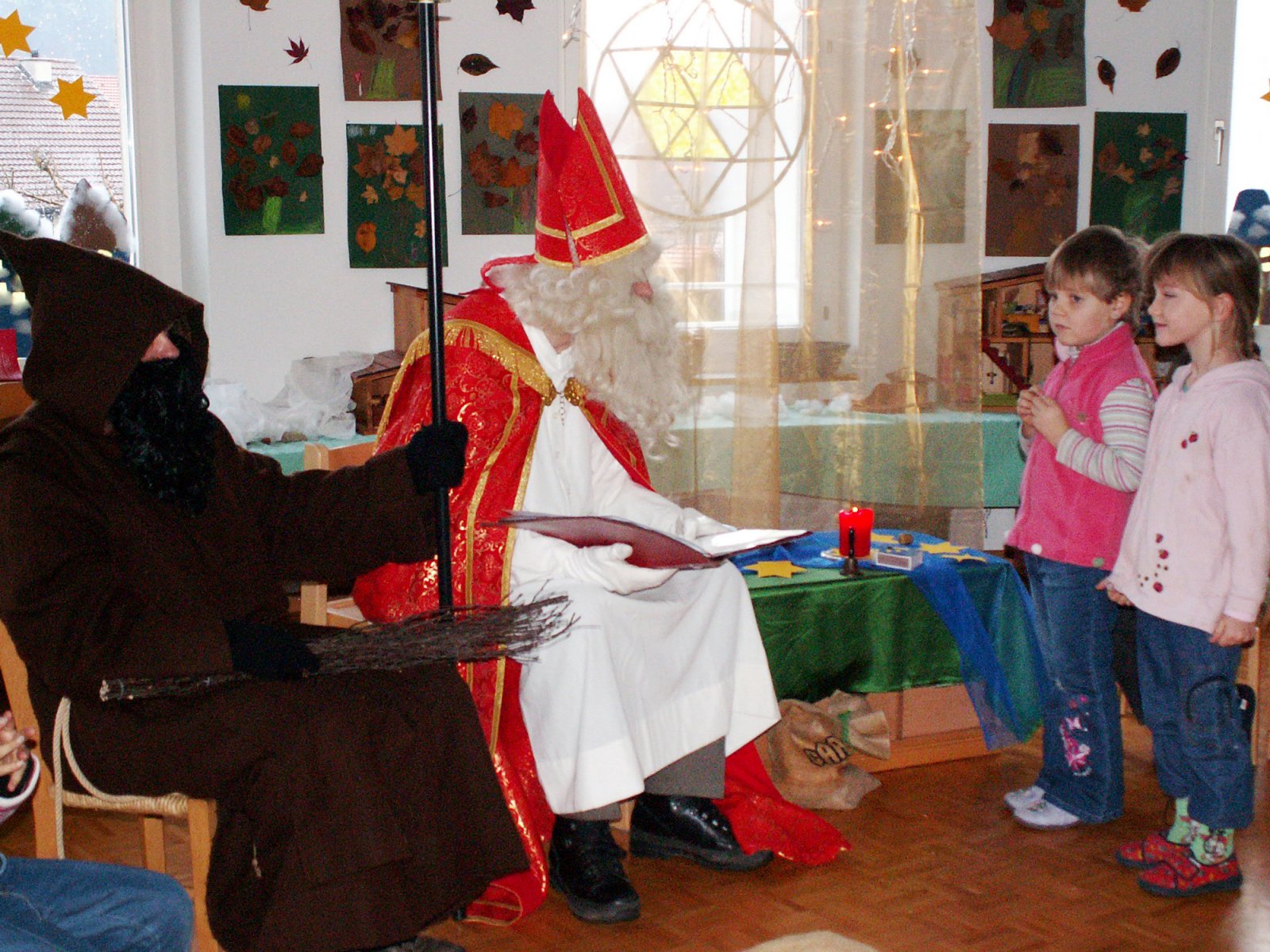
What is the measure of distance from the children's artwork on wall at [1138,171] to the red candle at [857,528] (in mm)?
2715

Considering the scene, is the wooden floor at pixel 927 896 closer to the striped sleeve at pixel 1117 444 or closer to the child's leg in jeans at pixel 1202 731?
the child's leg in jeans at pixel 1202 731

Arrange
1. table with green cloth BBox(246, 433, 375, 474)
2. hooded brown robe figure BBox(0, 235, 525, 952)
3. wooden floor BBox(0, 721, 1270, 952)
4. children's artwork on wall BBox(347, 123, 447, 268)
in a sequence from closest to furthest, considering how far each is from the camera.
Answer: hooded brown robe figure BBox(0, 235, 525, 952) → wooden floor BBox(0, 721, 1270, 952) → table with green cloth BBox(246, 433, 375, 474) → children's artwork on wall BBox(347, 123, 447, 268)

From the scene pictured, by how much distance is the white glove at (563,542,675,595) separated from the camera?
2.66 m

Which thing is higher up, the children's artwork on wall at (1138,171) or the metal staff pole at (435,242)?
the children's artwork on wall at (1138,171)

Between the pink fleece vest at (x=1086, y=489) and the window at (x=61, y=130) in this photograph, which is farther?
the window at (x=61, y=130)

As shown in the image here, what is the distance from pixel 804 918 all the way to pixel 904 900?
24 centimetres

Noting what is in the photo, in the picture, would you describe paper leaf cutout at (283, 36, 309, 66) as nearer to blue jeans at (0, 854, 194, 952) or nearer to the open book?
the open book

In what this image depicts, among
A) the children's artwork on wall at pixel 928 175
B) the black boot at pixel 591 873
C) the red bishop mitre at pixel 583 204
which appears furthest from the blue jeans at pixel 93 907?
the children's artwork on wall at pixel 928 175

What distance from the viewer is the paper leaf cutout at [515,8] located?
478 centimetres

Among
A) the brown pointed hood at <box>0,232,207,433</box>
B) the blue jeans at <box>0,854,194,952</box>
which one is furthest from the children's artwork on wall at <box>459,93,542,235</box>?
the blue jeans at <box>0,854,194,952</box>

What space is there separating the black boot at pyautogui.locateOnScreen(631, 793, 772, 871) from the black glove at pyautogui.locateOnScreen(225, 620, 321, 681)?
1125 mm

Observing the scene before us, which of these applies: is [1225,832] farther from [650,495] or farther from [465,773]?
[465,773]

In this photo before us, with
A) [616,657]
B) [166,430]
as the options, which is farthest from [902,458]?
[166,430]

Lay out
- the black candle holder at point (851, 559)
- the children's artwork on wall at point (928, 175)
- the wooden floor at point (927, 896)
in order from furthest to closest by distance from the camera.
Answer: the children's artwork on wall at point (928, 175) → the black candle holder at point (851, 559) → the wooden floor at point (927, 896)
